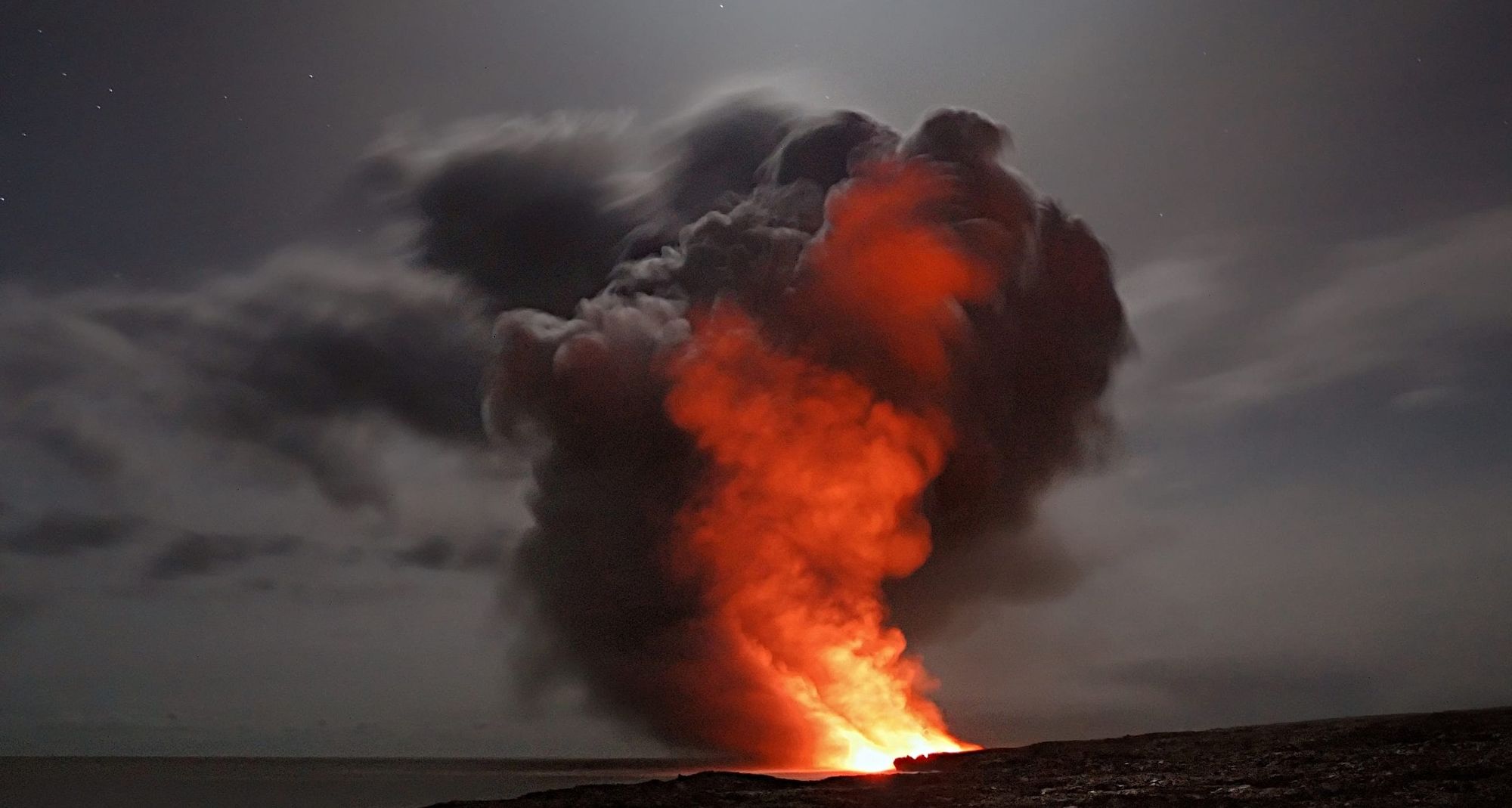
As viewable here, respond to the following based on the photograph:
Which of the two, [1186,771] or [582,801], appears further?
[1186,771]

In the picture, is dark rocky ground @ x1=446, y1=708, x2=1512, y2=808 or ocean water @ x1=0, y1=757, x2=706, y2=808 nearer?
dark rocky ground @ x1=446, y1=708, x2=1512, y2=808

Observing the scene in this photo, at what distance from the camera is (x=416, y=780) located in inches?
6555

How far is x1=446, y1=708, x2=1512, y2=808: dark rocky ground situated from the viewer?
3250 centimetres

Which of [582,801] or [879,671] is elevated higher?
[879,671]

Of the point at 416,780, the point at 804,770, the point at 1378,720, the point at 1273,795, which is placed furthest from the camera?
the point at 416,780

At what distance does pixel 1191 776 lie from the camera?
3619 cm

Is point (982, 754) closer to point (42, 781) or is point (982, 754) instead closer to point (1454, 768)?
point (1454, 768)

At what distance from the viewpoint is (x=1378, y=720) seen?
1609 inches

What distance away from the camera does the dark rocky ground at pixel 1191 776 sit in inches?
1280

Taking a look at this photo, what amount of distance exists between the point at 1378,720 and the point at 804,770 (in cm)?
3291

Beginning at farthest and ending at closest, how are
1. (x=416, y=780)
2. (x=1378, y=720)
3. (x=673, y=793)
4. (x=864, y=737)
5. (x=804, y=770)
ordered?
(x=416, y=780) < (x=804, y=770) < (x=864, y=737) < (x=1378, y=720) < (x=673, y=793)

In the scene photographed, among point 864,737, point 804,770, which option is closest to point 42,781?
point 804,770

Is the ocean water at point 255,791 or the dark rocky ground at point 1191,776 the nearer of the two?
the dark rocky ground at point 1191,776

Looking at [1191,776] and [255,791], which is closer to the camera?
[1191,776]
